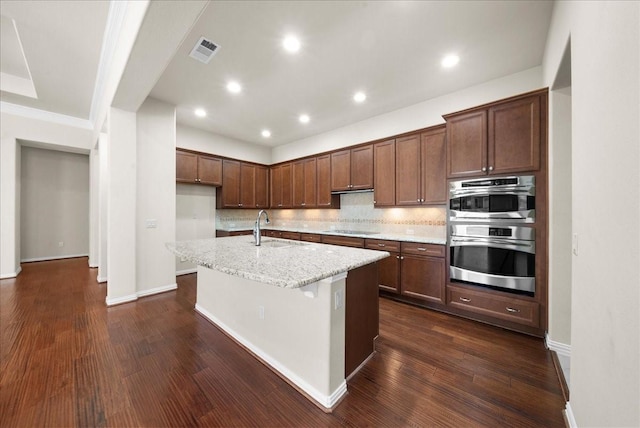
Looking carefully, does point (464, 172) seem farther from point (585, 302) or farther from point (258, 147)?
point (258, 147)

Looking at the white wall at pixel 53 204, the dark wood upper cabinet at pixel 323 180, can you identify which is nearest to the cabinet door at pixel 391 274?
the dark wood upper cabinet at pixel 323 180

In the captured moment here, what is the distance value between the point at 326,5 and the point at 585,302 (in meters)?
2.65

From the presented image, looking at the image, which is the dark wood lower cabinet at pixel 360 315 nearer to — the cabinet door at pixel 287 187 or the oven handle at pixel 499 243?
the oven handle at pixel 499 243

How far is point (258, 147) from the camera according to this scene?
20.4 feet

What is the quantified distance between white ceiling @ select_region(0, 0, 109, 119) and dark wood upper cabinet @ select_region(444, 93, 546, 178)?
388cm

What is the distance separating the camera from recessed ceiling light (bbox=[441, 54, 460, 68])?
2670mm

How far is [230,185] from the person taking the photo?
5309 millimetres

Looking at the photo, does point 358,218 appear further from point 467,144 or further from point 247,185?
point 247,185

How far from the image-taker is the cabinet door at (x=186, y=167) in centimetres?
452

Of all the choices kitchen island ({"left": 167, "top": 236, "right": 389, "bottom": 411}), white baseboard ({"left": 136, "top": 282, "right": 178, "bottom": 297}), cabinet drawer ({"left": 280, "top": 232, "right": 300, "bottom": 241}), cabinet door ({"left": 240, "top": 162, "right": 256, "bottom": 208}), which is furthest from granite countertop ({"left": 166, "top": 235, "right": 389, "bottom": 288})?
cabinet door ({"left": 240, "top": 162, "right": 256, "bottom": 208})

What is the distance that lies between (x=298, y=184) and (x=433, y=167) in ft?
9.48

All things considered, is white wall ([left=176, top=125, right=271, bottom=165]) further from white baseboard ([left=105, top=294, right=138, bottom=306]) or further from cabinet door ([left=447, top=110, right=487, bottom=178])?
cabinet door ([left=447, top=110, right=487, bottom=178])

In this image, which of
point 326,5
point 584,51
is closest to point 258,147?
point 326,5

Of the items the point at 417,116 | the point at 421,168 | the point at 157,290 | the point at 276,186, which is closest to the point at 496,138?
the point at 421,168
